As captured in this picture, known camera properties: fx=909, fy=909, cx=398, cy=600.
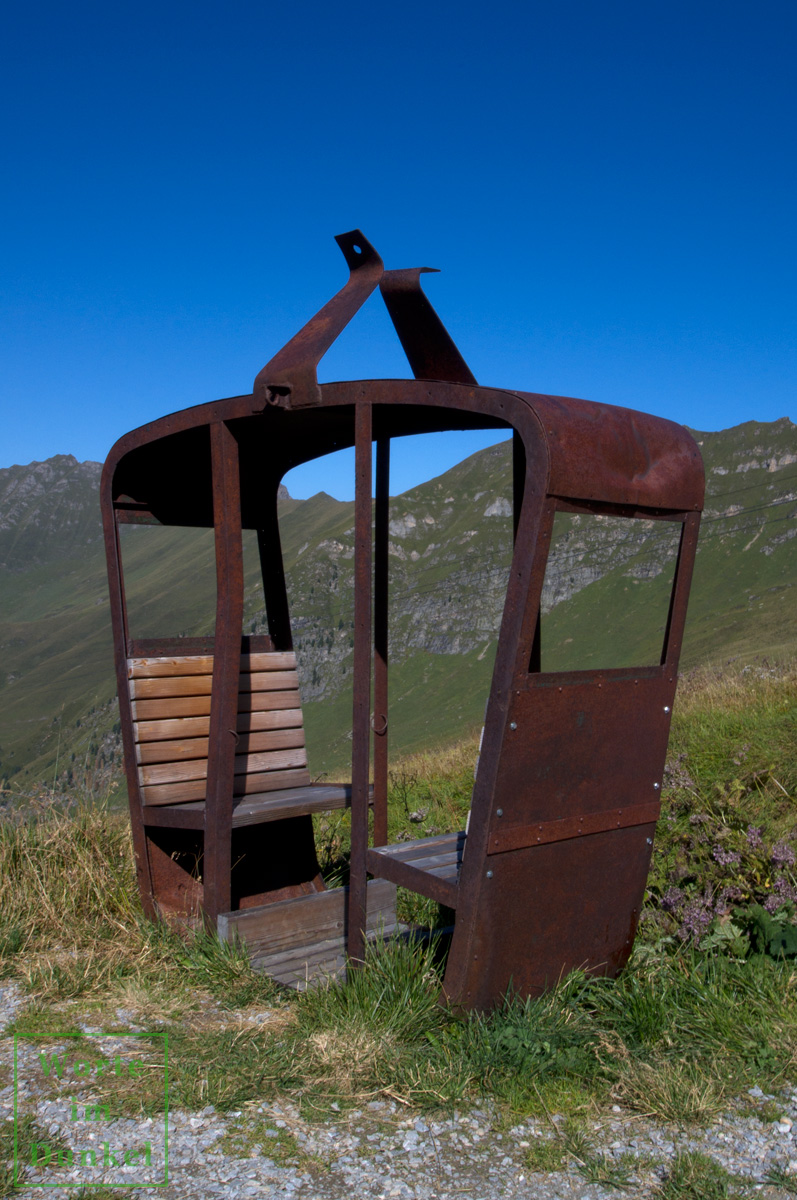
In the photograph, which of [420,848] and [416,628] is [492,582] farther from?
[420,848]

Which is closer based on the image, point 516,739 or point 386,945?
point 516,739

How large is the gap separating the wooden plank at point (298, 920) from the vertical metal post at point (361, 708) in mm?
392

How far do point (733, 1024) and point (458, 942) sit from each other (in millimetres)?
1116

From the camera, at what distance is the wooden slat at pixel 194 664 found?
529 centimetres

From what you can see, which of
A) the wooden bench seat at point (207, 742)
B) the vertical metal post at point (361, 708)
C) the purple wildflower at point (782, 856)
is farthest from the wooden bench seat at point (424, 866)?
the purple wildflower at point (782, 856)

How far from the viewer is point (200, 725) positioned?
5.46 meters

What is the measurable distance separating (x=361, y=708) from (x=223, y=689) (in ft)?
3.16

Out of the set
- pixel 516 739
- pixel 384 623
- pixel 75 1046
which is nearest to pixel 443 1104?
pixel 516 739

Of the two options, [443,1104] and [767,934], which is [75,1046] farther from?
[767,934]

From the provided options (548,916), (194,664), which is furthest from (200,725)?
(548,916)

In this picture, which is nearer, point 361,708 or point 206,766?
point 361,708

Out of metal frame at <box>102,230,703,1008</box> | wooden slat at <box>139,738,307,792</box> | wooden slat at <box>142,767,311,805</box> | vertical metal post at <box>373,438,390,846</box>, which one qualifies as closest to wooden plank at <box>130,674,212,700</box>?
metal frame at <box>102,230,703,1008</box>

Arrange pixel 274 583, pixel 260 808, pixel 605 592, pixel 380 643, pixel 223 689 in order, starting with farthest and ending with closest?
1. pixel 605 592
2. pixel 274 583
3. pixel 380 643
4. pixel 260 808
5. pixel 223 689

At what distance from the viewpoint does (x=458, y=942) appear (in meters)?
3.65
